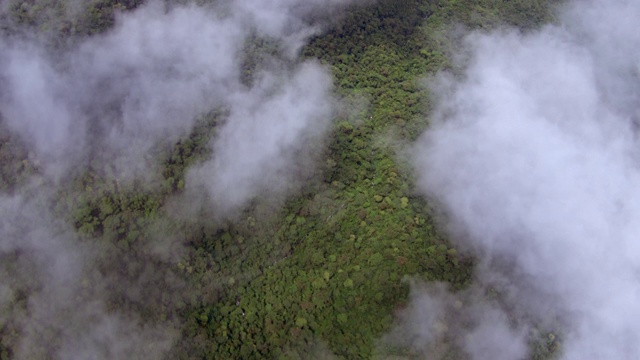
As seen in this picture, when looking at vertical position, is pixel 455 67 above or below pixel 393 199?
above

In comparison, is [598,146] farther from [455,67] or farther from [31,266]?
[31,266]

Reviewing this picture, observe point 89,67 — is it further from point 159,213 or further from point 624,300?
point 624,300

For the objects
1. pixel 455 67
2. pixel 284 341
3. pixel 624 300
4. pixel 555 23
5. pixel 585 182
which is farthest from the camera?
pixel 555 23

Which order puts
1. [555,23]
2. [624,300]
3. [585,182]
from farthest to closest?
1. [555,23]
2. [585,182]
3. [624,300]

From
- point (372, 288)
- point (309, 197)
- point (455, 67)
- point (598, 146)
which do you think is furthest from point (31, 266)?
point (598, 146)

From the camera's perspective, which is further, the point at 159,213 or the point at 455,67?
the point at 455,67

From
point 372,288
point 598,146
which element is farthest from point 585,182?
point 372,288

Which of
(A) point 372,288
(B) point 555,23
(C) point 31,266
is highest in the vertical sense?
(B) point 555,23
